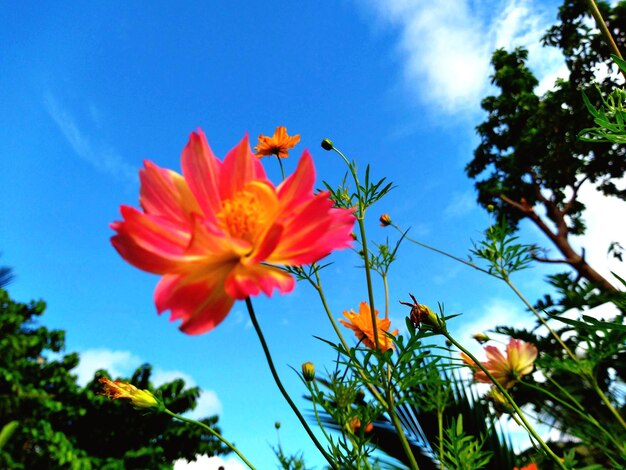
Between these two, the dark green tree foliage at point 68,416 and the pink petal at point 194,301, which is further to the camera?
the dark green tree foliage at point 68,416

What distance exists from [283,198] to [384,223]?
1367mm

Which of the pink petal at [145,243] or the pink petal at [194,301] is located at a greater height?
the pink petal at [145,243]

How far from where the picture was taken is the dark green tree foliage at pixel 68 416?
24.8 feet

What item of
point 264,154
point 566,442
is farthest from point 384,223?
point 566,442

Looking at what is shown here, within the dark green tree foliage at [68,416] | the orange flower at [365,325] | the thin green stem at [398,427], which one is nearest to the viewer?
the thin green stem at [398,427]

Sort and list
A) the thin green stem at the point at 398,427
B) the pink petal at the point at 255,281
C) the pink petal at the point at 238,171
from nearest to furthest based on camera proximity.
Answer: the pink petal at the point at 255,281 < the pink petal at the point at 238,171 < the thin green stem at the point at 398,427

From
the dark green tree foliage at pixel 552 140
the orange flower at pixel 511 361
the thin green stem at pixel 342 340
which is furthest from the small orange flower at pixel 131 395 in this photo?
the dark green tree foliage at pixel 552 140

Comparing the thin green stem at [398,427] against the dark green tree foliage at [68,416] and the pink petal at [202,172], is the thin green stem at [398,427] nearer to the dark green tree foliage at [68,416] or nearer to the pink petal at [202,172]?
the pink petal at [202,172]

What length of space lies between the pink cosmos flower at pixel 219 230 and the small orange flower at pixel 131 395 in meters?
0.47

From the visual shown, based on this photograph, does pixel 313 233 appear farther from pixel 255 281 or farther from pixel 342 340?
pixel 342 340

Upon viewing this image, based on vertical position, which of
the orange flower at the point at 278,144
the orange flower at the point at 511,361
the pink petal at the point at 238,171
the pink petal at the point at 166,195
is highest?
the orange flower at the point at 278,144

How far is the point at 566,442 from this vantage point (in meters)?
4.70

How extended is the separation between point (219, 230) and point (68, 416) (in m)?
9.78

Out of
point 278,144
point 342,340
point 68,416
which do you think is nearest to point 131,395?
point 342,340
